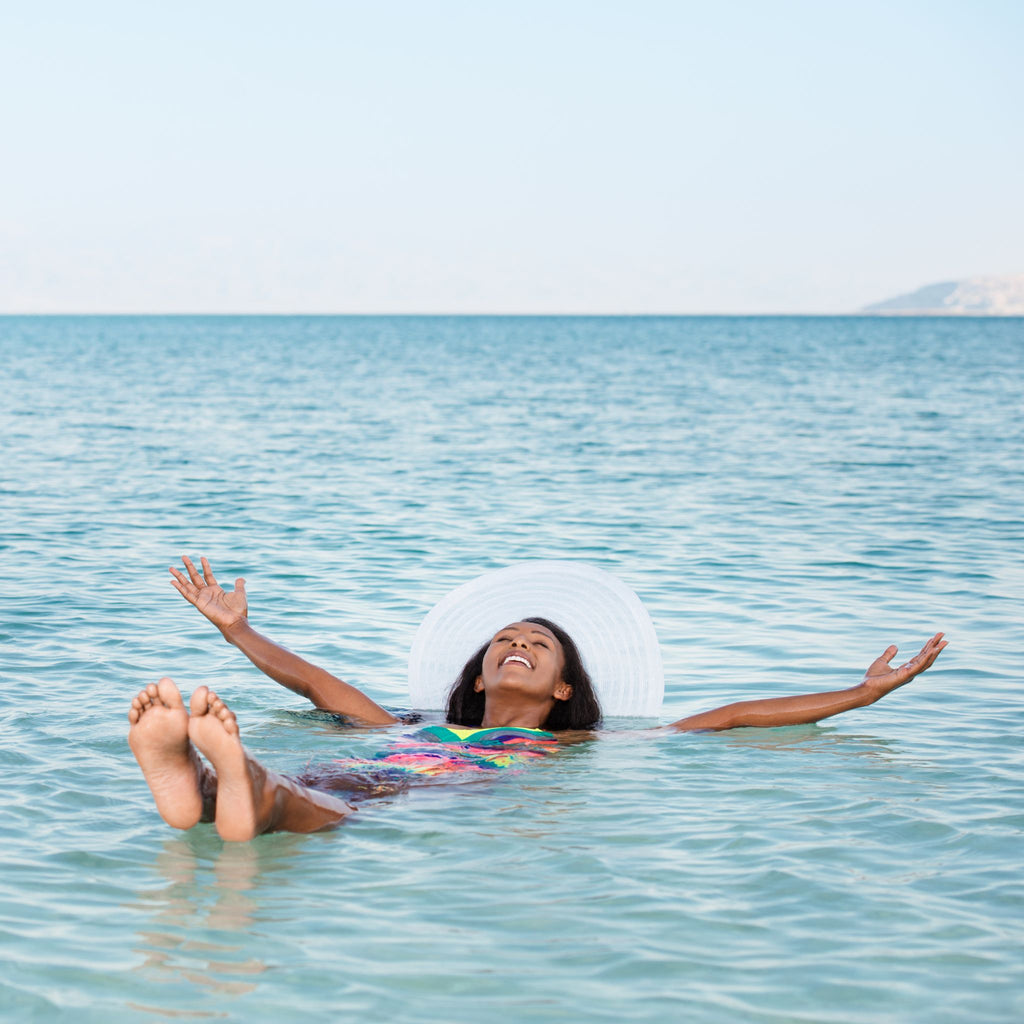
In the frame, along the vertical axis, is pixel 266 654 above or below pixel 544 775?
above

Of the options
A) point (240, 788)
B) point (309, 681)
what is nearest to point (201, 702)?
point (240, 788)

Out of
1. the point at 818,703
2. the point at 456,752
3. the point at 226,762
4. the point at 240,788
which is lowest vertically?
the point at 456,752

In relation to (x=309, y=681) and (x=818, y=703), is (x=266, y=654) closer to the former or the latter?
(x=309, y=681)

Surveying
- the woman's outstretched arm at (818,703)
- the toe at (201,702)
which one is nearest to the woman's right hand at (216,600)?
the toe at (201,702)

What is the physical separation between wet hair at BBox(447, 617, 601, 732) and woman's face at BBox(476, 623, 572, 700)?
25 centimetres

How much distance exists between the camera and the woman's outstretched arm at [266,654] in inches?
247

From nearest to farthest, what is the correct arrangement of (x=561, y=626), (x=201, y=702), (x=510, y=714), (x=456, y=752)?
(x=201, y=702), (x=456, y=752), (x=510, y=714), (x=561, y=626)

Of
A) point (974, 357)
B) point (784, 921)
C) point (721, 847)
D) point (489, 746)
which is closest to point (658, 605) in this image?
point (489, 746)

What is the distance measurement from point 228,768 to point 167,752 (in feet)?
0.74

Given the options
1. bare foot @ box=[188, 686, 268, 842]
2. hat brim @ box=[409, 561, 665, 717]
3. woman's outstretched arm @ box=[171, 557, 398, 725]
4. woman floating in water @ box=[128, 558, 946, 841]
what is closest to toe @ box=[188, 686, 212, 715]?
bare foot @ box=[188, 686, 268, 842]

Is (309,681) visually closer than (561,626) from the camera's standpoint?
Yes

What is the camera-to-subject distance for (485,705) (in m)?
6.91

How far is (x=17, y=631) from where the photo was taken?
9070 mm

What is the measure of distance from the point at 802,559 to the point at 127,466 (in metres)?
11.5
